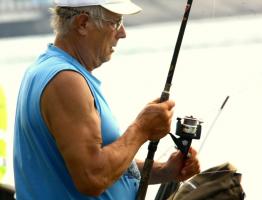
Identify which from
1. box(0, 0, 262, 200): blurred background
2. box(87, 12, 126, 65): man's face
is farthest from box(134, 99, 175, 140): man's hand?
box(0, 0, 262, 200): blurred background

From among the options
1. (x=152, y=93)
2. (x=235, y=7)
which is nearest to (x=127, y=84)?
(x=152, y=93)

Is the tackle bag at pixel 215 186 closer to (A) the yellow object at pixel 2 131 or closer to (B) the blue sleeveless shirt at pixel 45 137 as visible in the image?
(B) the blue sleeveless shirt at pixel 45 137

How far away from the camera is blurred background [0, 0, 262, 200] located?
11.7 feet

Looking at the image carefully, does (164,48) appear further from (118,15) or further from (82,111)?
(82,111)

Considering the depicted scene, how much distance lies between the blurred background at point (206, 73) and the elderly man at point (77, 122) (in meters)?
1.26

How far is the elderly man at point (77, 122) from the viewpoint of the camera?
2.08m

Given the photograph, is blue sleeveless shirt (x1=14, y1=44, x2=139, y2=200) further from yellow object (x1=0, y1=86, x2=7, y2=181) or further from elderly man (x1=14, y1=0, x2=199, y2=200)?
yellow object (x1=0, y1=86, x2=7, y2=181)

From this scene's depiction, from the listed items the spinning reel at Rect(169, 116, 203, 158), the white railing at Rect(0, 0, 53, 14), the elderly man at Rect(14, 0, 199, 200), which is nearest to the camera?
the elderly man at Rect(14, 0, 199, 200)

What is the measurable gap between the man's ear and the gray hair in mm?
16

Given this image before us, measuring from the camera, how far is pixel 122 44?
13.6ft

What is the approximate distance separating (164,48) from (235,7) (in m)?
0.56

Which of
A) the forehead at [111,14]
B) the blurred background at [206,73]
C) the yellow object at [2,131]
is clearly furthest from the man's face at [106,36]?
the yellow object at [2,131]

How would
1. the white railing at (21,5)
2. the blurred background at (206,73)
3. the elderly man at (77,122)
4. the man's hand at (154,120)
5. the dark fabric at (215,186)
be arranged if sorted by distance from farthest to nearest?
the white railing at (21,5), the blurred background at (206,73), the dark fabric at (215,186), the man's hand at (154,120), the elderly man at (77,122)

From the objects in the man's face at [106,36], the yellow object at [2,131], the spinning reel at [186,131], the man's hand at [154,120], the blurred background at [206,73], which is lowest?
the yellow object at [2,131]
